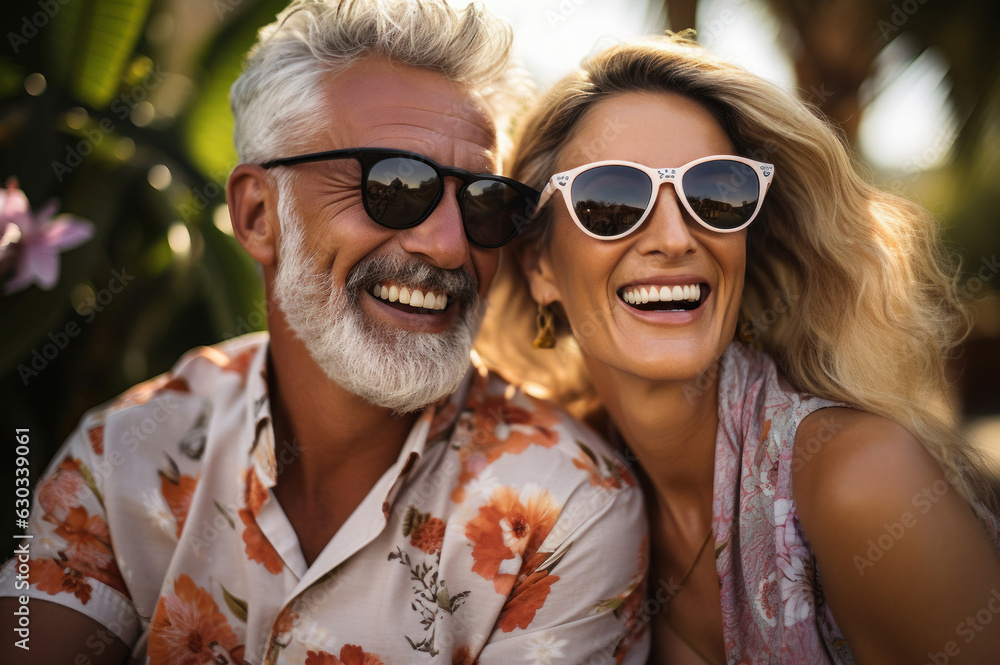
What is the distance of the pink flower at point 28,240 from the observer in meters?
2.57

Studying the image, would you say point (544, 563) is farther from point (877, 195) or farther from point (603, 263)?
point (877, 195)

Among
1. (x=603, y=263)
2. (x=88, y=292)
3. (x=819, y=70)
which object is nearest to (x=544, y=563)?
(x=603, y=263)

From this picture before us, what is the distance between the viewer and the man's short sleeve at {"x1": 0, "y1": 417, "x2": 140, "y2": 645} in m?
1.94

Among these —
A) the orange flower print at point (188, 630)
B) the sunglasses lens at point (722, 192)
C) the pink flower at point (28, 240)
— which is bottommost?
the orange flower print at point (188, 630)

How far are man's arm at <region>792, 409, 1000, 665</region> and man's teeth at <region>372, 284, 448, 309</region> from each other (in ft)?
3.97

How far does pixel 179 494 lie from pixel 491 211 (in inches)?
53.9

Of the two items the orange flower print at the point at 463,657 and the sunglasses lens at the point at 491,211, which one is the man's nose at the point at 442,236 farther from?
the orange flower print at the point at 463,657

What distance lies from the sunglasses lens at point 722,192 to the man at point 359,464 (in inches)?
21.6

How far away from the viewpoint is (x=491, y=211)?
6.73 feet

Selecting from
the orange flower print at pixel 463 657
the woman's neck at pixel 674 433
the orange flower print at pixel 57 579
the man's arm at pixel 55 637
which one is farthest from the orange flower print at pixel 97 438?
the woman's neck at pixel 674 433

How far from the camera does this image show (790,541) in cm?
182

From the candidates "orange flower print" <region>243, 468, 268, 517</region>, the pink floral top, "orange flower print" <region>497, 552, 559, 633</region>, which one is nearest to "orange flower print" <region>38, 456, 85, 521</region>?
"orange flower print" <region>243, 468, 268, 517</region>

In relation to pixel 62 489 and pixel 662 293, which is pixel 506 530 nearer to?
pixel 662 293

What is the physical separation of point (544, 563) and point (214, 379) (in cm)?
140
